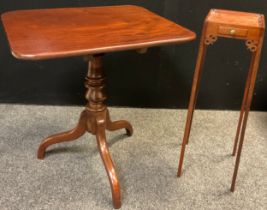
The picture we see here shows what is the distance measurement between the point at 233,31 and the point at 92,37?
548 millimetres

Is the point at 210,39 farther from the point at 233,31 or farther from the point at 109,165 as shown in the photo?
the point at 109,165

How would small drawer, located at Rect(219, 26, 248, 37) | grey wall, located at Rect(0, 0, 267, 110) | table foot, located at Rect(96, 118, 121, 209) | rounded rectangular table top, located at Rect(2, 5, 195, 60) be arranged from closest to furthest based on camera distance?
1. rounded rectangular table top, located at Rect(2, 5, 195, 60)
2. small drawer, located at Rect(219, 26, 248, 37)
3. table foot, located at Rect(96, 118, 121, 209)
4. grey wall, located at Rect(0, 0, 267, 110)

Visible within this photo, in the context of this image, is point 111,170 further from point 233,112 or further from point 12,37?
point 233,112

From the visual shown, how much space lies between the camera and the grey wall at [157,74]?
193cm

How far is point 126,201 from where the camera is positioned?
1.41m

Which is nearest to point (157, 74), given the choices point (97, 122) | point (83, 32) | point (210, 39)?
point (97, 122)

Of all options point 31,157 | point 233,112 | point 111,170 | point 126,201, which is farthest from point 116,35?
point 233,112

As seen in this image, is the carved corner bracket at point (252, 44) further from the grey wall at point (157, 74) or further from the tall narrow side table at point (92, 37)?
the grey wall at point (157, 74)

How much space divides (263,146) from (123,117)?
2.80 feet

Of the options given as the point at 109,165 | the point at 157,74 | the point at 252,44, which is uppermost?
the point at 252,44

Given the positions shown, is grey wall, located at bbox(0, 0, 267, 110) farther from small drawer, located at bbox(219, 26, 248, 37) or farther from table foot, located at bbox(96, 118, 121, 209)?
small drawer, located at bbox(219, 26, 248, 37)

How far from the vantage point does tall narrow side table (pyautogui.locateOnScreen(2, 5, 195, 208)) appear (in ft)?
3.39

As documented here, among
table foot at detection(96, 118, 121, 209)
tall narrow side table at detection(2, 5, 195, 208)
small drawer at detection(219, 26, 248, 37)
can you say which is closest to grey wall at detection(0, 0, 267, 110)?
tall narrow side table at detection(2, 5, 195, 208)

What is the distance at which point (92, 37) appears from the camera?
3.75 feet
